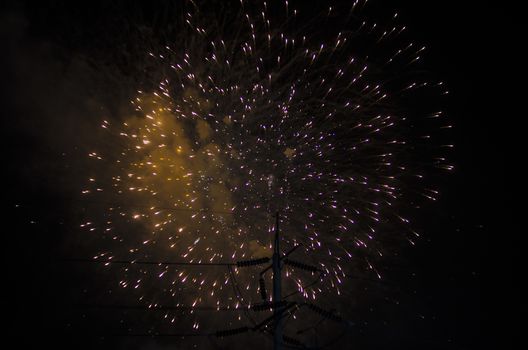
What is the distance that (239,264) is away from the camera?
12555mm

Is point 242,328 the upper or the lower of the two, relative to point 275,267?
lower

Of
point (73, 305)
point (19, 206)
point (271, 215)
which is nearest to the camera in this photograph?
point (73, 305)

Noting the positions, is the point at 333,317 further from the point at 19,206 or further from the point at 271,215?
the point at 19,206

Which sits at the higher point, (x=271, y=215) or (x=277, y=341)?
(x=271, y=215)

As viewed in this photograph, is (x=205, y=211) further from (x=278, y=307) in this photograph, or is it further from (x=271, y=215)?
(x=278, y=307)

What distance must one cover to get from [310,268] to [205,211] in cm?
509

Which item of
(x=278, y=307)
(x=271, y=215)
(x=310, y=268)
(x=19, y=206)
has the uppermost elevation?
(x=271, y=215)

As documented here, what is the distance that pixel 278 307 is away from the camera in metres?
11.9

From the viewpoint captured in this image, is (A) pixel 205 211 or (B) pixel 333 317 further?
(A) pixel 205 211

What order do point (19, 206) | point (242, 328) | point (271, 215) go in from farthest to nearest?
point (271, 215) → point (242, 328) → point (19, 206)

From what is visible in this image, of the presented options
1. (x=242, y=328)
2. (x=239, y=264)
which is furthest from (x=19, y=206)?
(x=242, y=328)

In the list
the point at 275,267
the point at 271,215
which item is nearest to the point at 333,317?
the point at 275,267

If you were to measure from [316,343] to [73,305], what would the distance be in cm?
681

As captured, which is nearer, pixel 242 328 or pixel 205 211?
pixel 242 328
